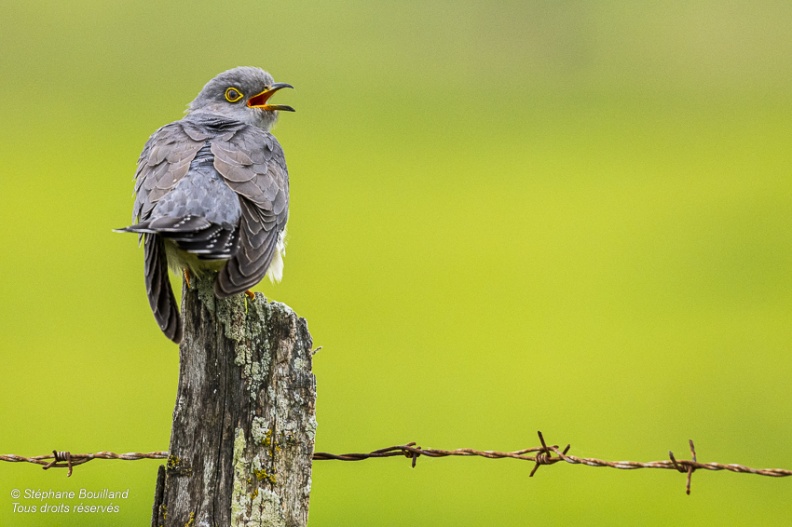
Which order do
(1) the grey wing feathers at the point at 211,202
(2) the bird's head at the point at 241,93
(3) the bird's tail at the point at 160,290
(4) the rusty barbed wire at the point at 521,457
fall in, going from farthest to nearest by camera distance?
(2) the bird's head at the point at 241,93 → (1) the grey wing feathers at the point at 211,202 → (3) the bird's tail at the point at 160,290 → (4) the rusty barbed wire at the point at 521,457

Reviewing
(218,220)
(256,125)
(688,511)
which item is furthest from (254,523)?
(688,511)

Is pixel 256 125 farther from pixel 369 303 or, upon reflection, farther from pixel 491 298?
pixel 491 298

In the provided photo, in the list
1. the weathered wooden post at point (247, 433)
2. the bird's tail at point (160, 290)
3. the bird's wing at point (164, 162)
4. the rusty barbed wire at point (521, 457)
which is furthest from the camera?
the bird's wing at point (164, 162)

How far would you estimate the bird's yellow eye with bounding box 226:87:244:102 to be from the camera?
6984 mm

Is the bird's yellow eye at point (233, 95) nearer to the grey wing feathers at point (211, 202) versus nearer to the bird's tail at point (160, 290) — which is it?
the grey wing feathers at point (211, 202)

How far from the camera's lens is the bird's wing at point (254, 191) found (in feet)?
15.5

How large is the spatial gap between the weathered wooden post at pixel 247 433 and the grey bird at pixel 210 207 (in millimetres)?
414

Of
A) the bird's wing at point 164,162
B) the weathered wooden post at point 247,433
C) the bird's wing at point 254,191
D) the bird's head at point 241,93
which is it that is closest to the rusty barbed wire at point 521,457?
the weathered wooden post at point 247,433

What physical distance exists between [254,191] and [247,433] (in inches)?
78.7

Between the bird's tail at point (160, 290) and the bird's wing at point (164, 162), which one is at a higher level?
the bird's wing at point (164, 162)

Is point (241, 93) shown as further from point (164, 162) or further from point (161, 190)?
point (161, 190)

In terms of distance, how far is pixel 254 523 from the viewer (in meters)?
3.66

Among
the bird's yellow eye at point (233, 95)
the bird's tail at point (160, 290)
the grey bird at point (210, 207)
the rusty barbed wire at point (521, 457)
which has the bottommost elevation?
the rusty barbed wire at point (521, 457)

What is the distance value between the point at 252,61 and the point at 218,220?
22.3m
